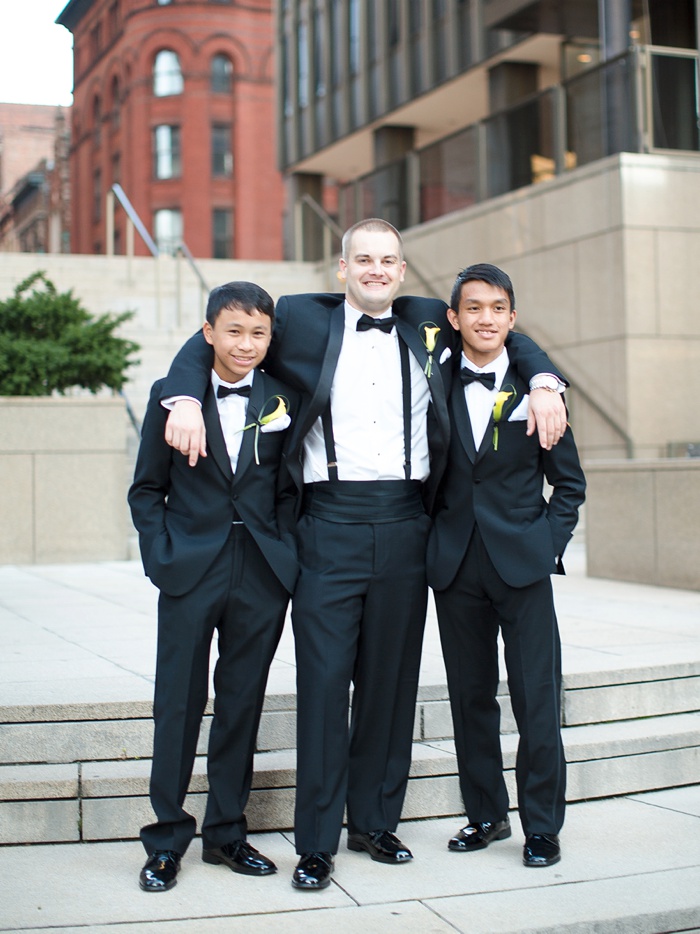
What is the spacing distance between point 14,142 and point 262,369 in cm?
8207

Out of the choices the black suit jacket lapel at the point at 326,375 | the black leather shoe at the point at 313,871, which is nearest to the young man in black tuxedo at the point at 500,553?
the black suit jacket lapel at the point at 326,375

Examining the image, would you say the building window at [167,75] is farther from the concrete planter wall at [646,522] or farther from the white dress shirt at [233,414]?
the white dress shirt at [233,414]

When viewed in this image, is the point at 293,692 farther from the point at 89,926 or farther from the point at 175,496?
the point at 89,926

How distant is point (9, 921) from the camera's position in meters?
3.74

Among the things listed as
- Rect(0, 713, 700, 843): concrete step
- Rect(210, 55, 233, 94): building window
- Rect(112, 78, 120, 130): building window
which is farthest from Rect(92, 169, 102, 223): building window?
Rect(0, 713, 700, 843): concrete step

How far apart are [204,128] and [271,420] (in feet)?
154

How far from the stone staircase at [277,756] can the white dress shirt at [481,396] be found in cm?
142

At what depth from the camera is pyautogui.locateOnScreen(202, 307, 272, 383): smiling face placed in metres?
4.16

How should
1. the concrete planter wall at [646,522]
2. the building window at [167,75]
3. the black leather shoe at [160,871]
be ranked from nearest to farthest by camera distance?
the black leather shoe at [160,871]
the concrete planter wall at [646,522]
the building window at [167,75]

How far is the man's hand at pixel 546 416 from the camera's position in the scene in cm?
425

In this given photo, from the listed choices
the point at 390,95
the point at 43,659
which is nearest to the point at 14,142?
the point at 390,95

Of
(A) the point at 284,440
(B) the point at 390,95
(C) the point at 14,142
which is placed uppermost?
(C) the point at 14,142

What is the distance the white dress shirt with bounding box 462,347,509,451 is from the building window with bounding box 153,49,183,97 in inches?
1880

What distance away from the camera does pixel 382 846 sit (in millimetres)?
4355
